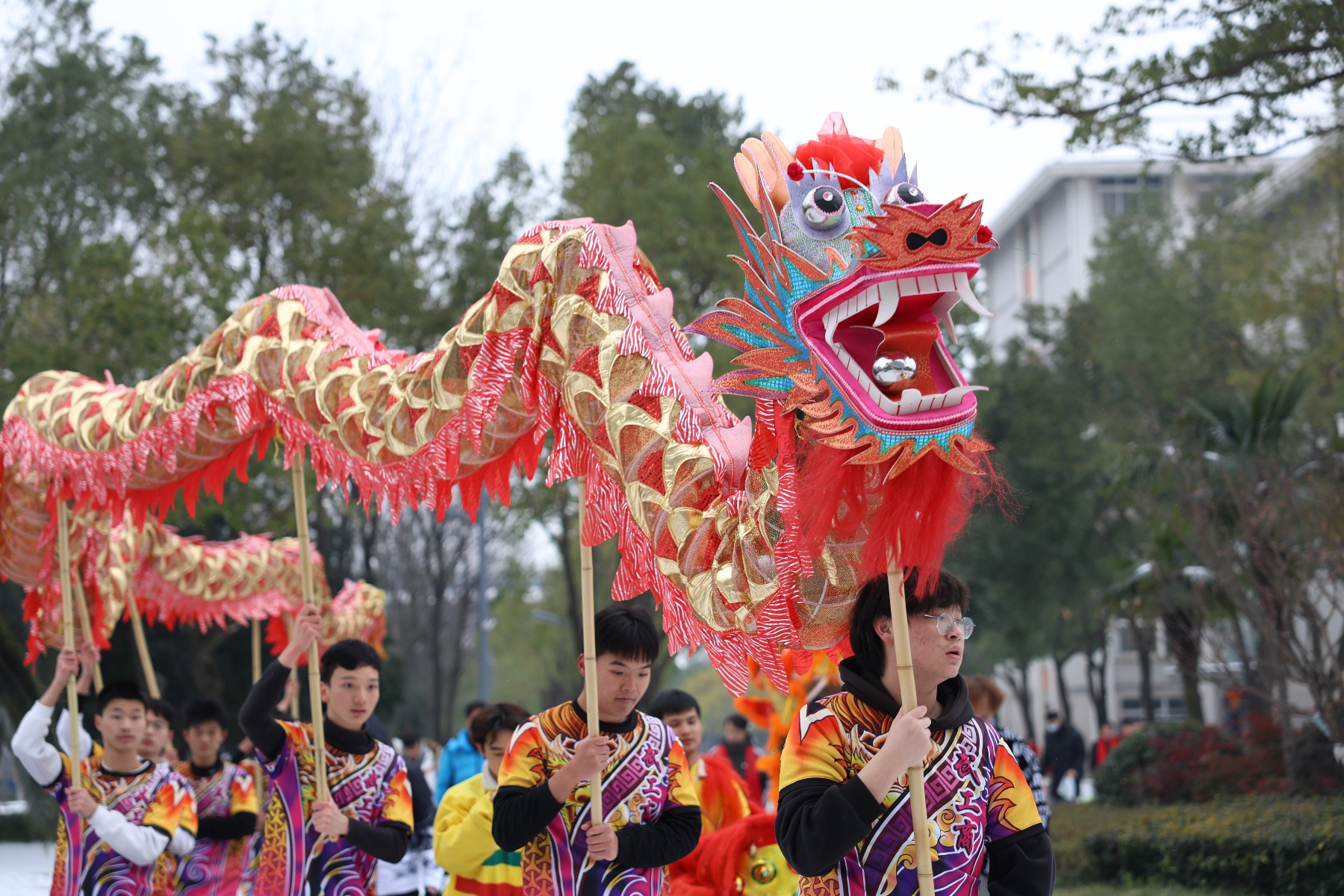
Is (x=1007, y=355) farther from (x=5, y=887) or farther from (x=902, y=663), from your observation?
(x=902, y=663)

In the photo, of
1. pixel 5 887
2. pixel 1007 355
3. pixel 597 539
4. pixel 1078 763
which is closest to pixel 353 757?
pixel 597 539

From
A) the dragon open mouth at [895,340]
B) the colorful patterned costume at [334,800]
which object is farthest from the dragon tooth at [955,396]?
the colorful patterned costume at [334,800]

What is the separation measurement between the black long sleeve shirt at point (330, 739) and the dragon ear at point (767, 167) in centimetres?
266

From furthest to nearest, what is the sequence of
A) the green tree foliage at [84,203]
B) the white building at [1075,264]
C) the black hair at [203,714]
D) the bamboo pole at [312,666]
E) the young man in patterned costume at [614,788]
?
the white building at [1075,264]
the green tree foliage at [84,203]
the black hair at [203,714]
the bamboo pole at [312,666]
the young man in patterned costume at [614,788]

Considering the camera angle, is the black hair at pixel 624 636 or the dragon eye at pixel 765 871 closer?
the black hair at pixel 624 636

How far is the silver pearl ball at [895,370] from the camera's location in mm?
2684

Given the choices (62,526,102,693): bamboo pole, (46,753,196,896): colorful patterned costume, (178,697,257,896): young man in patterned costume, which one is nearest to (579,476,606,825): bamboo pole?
(46,753,196,896): colorful patterned costume

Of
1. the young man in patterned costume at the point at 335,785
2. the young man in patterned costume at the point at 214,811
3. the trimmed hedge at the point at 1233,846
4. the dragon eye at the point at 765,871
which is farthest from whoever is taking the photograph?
the trimmed hedge at the point at 1233,846

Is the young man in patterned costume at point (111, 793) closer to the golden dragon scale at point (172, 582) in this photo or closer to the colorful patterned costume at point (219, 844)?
the colorful patterned costume at point (219, 844)

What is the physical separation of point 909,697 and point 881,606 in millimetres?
302

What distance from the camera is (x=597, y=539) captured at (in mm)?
3812

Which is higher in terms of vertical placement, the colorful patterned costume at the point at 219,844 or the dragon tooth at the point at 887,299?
the dragon tooth at the point at 887,299

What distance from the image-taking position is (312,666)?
474cm

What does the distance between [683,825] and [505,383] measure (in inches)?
56.7
